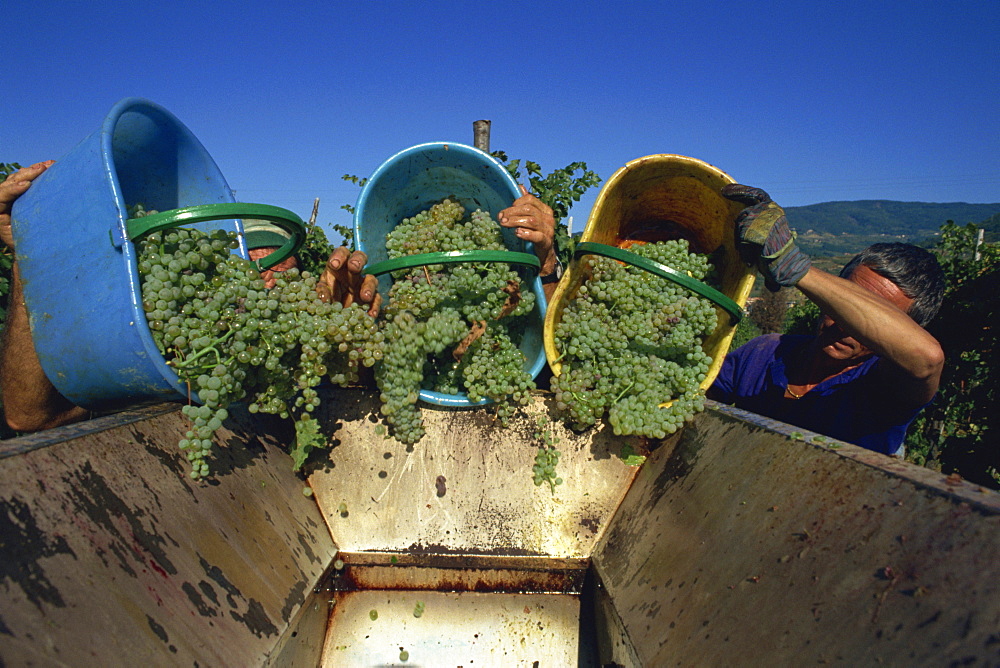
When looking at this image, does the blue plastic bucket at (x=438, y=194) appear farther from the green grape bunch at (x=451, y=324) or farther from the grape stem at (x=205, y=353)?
the grape stem at (x=205, y=353)

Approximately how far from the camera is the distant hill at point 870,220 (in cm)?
9238

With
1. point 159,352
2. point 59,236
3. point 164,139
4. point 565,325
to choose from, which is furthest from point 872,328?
point 164,139

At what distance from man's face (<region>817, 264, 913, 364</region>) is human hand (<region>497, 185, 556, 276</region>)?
1.11 metres

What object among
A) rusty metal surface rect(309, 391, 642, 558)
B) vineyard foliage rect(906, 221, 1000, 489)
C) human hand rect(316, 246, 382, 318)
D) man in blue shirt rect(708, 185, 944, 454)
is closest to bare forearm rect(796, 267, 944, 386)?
man in blue shirt rect(708, 185, 944, 454)

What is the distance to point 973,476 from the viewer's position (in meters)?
3.44

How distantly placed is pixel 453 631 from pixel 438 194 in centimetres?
Answer: 175

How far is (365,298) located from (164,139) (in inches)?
36.2

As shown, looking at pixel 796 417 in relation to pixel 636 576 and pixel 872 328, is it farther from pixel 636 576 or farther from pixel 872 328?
pixel 636 576

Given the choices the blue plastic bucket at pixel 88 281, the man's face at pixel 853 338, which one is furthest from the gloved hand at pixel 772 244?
the blue plastic bucket at pixel 88 281

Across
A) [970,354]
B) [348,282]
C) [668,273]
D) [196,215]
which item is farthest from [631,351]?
[970,354]

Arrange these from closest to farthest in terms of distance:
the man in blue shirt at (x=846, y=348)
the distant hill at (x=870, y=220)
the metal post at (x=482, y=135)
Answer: the man in blue shirt at (x=846, y=348), the metal post at (x=482, y=135), the distant hill at (x=870, y=220)

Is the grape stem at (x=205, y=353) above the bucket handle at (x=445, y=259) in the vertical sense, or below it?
below

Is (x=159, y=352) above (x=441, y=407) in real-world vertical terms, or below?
above

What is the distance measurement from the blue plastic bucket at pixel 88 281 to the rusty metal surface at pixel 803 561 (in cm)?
147
